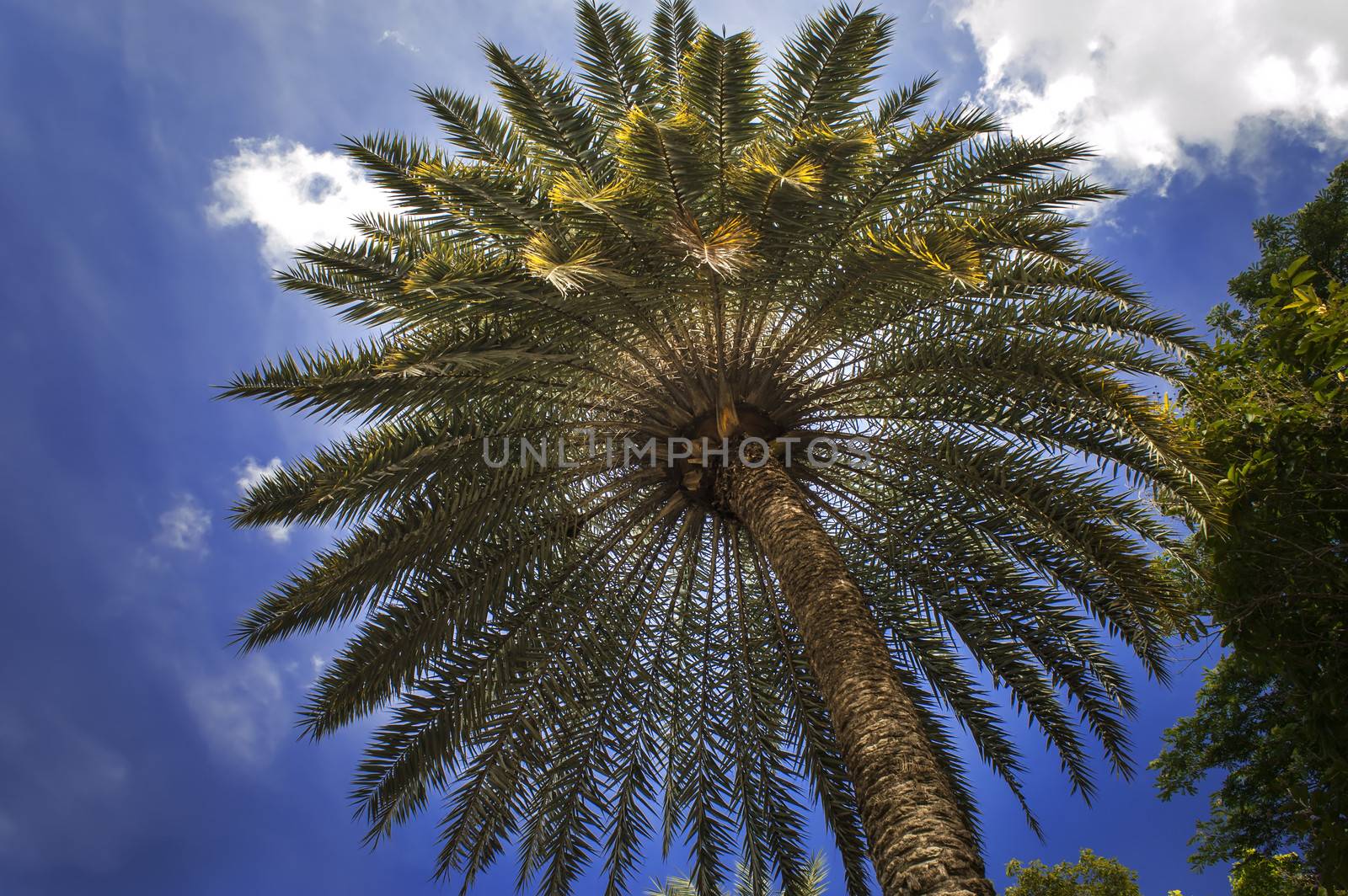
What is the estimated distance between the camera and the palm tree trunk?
14.0ft

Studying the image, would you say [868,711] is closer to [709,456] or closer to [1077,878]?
[709,456]

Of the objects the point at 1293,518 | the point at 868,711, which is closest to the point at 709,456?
the point at 868,711

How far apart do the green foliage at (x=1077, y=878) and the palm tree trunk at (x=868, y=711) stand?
6.06 m

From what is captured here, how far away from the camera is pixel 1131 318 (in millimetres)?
6922

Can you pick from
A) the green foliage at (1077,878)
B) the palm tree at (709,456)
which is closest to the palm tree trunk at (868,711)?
the palm tree at (709,456)

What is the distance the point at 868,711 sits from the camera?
5.23 m

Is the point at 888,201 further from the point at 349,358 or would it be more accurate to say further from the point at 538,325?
the point at 349,358

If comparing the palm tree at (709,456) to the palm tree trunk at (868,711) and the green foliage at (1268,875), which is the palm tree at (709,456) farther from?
the green foliage at (1268,875)

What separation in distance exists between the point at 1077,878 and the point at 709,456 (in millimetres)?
7108

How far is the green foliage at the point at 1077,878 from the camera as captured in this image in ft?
30.7

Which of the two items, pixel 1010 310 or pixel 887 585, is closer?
pixel 1010 310

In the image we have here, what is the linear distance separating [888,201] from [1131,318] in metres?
2.29

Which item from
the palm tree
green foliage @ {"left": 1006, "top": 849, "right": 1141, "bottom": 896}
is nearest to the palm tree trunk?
the palm tree

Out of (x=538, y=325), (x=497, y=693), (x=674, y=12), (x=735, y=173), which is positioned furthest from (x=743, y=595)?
(x=674, y=12)
